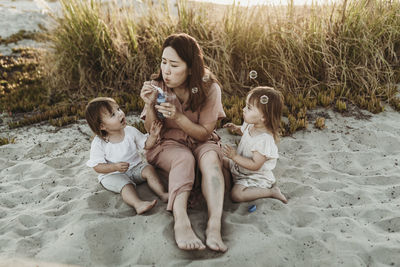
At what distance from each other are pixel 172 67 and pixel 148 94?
1.13 feet

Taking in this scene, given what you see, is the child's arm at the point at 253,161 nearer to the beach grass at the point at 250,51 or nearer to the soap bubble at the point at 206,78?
the soap bubble at the point at 206,78

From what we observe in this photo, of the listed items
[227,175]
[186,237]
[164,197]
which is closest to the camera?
[186,237]

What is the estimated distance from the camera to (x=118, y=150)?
358cm

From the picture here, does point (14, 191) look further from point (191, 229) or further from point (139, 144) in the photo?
point (191, 229)

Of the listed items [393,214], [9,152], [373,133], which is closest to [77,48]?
[9,152]

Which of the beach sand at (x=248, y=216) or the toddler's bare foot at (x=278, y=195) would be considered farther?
the toddler's bare foot at (x=278, y=195)

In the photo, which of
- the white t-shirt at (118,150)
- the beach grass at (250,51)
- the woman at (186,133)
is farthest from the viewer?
the beach grass at (250,51)

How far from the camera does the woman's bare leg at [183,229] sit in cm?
268

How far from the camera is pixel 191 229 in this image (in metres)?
2.84

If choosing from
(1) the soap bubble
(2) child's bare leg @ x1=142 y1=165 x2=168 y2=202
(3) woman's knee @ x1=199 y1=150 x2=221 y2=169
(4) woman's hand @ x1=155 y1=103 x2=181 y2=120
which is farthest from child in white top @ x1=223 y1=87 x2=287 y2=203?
(2) child's bare leg @ x1=142 y1=165 x2=168 y2=202

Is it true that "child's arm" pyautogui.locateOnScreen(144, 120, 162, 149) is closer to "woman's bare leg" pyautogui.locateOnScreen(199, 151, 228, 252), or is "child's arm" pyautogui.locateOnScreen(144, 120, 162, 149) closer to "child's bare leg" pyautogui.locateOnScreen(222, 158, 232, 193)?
"woman's bare leg" pyautogui.locateOnScreen(199, 151, 228, 252)

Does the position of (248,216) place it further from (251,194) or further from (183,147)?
(183,147)

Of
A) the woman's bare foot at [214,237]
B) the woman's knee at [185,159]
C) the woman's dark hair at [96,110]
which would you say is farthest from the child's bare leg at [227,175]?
the woman's dark hair at [96,110]

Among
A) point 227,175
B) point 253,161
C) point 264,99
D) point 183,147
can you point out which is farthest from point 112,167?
point 264,99
